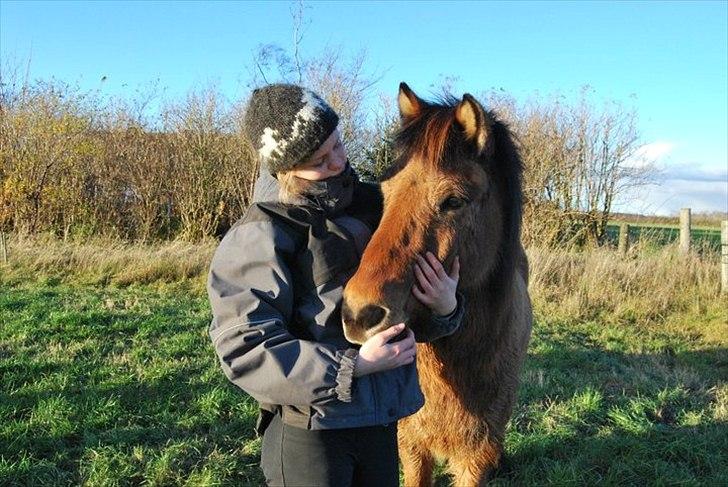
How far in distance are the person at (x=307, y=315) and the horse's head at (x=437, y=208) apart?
0.29 feet

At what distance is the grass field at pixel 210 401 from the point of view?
3.84m

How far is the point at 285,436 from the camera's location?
1.98 meters

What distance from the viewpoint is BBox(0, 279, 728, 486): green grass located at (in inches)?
150

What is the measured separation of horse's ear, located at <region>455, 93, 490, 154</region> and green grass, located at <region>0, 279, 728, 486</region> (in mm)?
2697

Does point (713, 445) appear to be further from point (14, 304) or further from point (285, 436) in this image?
point (14, 304)

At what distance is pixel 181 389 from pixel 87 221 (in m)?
11.2

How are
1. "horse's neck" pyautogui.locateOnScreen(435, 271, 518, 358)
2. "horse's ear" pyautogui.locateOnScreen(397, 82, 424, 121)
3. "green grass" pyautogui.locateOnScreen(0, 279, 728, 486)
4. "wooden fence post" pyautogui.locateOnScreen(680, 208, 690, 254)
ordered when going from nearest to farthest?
"horse's ear" pyautogui.locateOnScreen(397, 82, 424, 121) < "horse's neck" pyautogui.locateOnScreen(435, 271, 518, 358) < "green grass" pyautogui.locateOnScreen(0, 279, 728, 486) < "wooden fence post" pyautogui.locateOnScreen(680, 208, 690, 254)

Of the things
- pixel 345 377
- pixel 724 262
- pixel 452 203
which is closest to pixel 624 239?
pixel 724 262

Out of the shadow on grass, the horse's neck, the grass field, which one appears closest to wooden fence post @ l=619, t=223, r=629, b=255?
the grass field

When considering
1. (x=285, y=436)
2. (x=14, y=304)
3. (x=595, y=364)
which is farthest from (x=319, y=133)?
(x=14, y=304)

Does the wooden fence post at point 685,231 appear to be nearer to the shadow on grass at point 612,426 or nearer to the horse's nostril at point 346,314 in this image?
the shadow on grass at point 612,426

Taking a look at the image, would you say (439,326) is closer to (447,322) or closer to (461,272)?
(447,322)

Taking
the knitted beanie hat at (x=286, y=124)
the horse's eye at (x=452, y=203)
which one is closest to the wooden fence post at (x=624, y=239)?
the horse's eye at (x=452, y=203)

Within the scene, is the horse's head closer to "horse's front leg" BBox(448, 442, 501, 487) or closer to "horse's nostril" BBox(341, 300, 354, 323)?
"horse's nostril" BBox(341, 300, 354, 323)
